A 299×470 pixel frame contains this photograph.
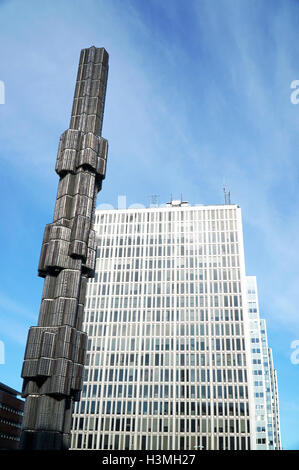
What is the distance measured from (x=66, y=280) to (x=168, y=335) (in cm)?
6728

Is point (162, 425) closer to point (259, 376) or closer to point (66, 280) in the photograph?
point (259, 376)

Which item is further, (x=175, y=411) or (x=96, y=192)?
(x=175, y=411)

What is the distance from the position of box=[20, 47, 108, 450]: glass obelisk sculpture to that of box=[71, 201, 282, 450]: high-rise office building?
6112 cm

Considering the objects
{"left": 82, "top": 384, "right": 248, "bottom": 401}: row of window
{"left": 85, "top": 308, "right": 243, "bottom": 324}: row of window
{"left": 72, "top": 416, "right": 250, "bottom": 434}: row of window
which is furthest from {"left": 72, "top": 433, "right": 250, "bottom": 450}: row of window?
{"left": 85, "top": 308, "right": 243, "bottom": 324}: row of window

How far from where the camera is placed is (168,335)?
11456 cm

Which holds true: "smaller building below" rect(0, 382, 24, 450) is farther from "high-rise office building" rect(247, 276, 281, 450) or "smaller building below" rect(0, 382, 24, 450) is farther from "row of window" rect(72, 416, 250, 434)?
"high-rise office building" rect(247, 276, 281, 450)

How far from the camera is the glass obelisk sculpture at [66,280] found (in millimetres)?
46750

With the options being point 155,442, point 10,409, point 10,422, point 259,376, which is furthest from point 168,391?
point 10,422

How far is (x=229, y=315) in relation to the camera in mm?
114562

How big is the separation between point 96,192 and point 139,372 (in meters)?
A: 64.9

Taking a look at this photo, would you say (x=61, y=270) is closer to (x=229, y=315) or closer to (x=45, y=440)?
(x=45, y=440)
